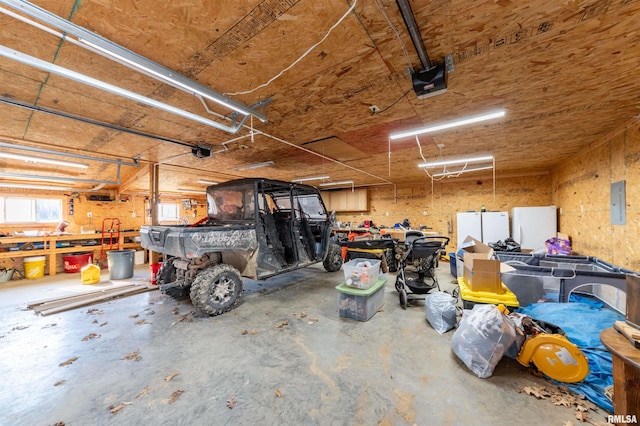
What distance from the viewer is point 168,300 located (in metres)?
3.72

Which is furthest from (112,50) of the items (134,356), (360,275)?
(360,275)

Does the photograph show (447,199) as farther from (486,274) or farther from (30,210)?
(30,210)

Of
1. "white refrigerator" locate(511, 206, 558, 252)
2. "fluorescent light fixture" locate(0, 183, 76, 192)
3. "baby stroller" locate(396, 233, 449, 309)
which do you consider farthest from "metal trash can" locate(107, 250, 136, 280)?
"white refrigerator" locate(511, 206, 558, 252)

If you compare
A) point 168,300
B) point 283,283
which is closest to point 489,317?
point 283,283

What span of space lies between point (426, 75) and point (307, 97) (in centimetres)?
124

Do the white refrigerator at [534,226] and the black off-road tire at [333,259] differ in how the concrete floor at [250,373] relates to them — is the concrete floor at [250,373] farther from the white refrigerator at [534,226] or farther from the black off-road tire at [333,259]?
the white refrigerator at [534,226]

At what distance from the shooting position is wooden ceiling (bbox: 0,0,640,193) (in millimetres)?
1510

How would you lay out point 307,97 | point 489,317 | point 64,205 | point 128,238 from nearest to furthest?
point 489,317, point 307,97, point 64,205, point 128,238

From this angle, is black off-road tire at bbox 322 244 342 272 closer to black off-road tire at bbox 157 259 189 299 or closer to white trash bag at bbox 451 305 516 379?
black off-road tire at bbox 157 259 189 299

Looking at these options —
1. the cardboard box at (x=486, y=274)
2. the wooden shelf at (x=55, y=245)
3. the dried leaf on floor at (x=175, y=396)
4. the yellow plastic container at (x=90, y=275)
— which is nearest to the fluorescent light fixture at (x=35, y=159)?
the wooden shelf at (x=55, y=245)

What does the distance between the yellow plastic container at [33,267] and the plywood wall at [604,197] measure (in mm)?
11156

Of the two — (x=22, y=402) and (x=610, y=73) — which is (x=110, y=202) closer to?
(x=22, y=402)

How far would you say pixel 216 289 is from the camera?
316cm

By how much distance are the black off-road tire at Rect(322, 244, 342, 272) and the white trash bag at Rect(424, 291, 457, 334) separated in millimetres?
2771
